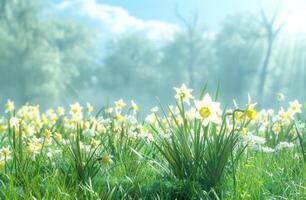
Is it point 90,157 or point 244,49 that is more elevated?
point 244,49

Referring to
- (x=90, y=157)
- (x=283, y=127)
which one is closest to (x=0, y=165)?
(x=90, y=157)

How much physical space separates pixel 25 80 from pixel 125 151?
2037 centimetres

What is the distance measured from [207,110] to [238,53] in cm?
2562

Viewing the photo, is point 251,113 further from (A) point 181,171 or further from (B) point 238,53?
(B) point 238,53

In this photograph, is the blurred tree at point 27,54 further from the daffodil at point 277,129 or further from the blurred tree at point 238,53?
the daffodil at point 277,129

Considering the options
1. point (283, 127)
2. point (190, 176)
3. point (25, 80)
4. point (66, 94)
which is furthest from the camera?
point (66, 94)

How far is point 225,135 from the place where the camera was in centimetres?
300

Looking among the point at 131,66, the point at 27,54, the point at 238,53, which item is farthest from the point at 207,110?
the point at 131,66

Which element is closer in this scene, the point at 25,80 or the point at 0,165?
the point at 0,165

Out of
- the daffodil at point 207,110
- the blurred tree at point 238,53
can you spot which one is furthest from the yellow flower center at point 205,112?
the blurred tree at point 238,53

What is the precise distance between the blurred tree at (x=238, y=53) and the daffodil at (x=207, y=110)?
995 inches

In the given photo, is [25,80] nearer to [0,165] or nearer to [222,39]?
[222,39]

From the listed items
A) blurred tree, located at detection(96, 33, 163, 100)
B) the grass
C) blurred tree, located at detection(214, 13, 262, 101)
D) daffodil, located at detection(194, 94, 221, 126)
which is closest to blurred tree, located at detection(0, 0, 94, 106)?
blurred tree, located at detection(96, 33, 163, 100)

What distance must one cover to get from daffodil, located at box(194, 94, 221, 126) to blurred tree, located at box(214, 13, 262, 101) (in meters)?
25.3
